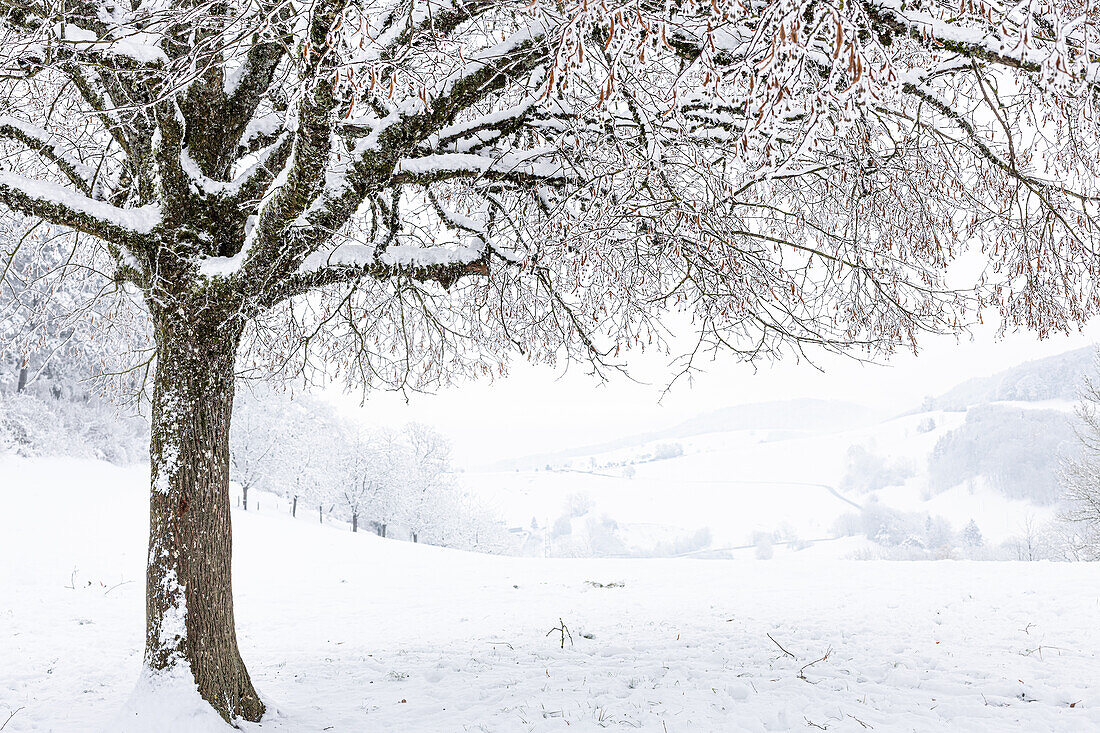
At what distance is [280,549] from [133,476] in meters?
9.95

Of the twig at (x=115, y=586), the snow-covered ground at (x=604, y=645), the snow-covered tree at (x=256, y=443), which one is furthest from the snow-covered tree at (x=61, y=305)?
the snow-covered tree at (x=256, y=443)

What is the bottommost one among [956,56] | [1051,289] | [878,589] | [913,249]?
[878,589]

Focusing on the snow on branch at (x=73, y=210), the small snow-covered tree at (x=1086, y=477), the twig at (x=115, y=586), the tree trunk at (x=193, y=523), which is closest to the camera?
the snow on branch at (x=73, y=210)

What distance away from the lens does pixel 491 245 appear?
4770 mm

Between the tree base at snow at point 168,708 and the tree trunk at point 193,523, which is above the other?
the tree trunk at point 193,523

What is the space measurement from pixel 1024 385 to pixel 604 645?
85.1 meters

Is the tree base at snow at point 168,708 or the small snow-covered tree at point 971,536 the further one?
the small snow-covered tree at point 971,536

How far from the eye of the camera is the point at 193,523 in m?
4.10

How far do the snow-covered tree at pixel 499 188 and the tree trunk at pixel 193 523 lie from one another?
0.01m

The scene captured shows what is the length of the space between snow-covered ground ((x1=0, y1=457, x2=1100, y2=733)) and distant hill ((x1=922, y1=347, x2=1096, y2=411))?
47965mm

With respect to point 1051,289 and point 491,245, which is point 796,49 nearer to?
point 491,245

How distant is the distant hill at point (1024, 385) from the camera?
190 ft

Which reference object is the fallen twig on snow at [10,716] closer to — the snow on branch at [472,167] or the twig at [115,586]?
the snow on branch at [472,167]

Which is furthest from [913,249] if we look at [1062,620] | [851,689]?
[1062,620]
